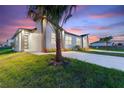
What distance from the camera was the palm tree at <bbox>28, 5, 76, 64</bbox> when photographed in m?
2.32

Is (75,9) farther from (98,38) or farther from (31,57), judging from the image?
(31,57)

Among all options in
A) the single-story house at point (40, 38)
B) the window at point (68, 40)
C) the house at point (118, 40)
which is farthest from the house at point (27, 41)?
the house at point (118, 40)

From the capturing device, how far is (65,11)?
233cm

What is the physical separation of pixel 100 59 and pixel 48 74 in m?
0.63

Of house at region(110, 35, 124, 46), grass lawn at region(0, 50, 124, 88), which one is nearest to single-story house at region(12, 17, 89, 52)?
grass lawn at region(0, 50, 124, 88)

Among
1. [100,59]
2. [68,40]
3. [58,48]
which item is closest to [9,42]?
[58,48]

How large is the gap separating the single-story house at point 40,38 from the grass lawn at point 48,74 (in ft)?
0.35

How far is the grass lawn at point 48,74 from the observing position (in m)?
2.28

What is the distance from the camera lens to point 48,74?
91.4 inches

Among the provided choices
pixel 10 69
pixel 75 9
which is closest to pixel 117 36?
pixel 75 9

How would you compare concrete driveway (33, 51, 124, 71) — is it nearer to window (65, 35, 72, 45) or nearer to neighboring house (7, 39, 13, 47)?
window (65, 35, 72, 45)

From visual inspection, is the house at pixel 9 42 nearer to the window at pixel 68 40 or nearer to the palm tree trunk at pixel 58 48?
the palm tree trunk at pixel 58 48

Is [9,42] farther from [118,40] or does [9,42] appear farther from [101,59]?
[118,40]
